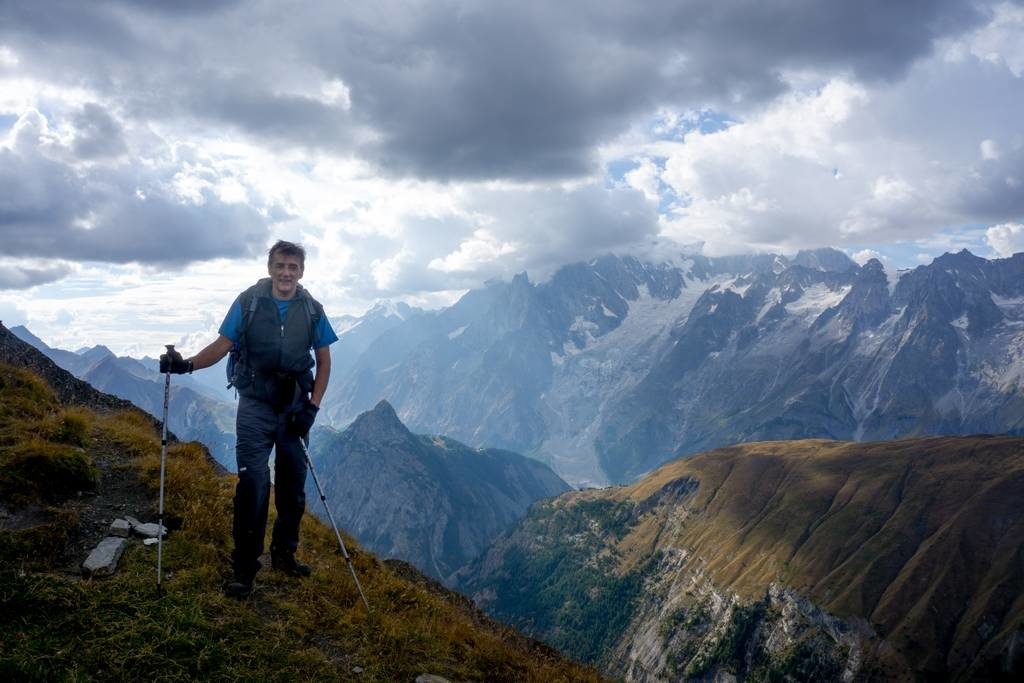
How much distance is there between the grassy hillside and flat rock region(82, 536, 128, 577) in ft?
0.51

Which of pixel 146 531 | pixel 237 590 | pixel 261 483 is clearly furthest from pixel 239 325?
pixel 237 590

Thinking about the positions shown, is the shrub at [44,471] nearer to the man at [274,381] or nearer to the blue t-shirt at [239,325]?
the man at [274,381]

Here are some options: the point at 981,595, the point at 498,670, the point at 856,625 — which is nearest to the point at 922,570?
the point at 981,595

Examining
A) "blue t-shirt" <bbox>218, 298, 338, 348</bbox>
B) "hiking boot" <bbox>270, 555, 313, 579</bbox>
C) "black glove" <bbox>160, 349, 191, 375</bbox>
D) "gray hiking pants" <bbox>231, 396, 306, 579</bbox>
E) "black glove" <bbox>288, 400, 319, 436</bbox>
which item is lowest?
"hiking boot" <bbox>270, 555, 313, 579</bbox>

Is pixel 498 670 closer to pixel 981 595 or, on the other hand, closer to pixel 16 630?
pixel 16 630

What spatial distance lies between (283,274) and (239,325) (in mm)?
1129

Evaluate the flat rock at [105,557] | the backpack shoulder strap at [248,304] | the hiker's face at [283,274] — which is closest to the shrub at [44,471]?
the flat rock at [105,557]

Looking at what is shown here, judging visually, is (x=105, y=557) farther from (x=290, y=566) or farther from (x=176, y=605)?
(x=290, y=566)

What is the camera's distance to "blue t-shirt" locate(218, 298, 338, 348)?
9523mm

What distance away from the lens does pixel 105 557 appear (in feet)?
27.9

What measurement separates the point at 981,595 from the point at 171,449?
220 metres

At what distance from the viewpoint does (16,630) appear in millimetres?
6465

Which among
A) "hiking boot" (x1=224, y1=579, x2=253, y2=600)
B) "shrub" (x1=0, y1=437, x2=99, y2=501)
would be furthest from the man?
"shrub" (x1=0, y1=437, x2=99, y2=501)

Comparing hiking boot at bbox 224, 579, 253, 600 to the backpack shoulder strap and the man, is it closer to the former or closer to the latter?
the man
